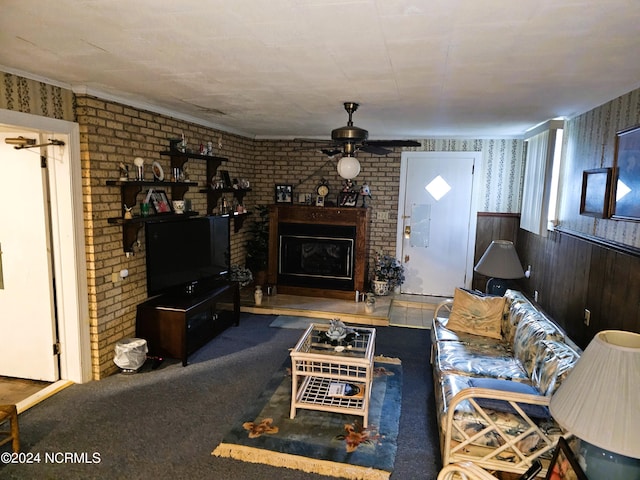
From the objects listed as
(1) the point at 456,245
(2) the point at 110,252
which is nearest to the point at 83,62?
(2) the point at 110,252

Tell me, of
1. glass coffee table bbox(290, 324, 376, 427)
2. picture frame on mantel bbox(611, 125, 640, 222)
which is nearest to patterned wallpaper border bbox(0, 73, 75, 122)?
glass coffee table bbox(290, 324, 376, 427)

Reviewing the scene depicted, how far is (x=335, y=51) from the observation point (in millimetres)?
2178

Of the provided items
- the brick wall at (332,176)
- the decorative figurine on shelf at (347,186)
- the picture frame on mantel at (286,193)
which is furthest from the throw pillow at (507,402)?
the picture frame on mantel at (286,193)

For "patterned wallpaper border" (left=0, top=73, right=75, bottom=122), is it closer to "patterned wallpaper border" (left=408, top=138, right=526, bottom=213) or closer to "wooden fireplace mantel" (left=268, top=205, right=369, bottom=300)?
"wooden fireplace mantel" (left=268, top=205, right=369, bottom=300)

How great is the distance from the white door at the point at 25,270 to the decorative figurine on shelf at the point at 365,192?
393 centimetres

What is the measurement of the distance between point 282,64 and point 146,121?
2.05 metres

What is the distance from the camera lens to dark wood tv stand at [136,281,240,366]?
3791 mm

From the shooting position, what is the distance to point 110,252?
356 centimetres

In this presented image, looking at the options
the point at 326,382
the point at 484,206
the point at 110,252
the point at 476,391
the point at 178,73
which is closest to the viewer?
the point at 476,391

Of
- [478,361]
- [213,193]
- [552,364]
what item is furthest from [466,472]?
[213,193]

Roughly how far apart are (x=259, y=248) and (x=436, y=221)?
8.50 ft

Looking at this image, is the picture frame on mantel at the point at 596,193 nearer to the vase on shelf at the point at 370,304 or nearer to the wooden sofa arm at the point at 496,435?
the wooden sofa arm at the point at 496,435

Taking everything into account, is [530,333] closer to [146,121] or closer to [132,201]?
[132,201]

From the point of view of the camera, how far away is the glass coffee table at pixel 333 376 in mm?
2906
